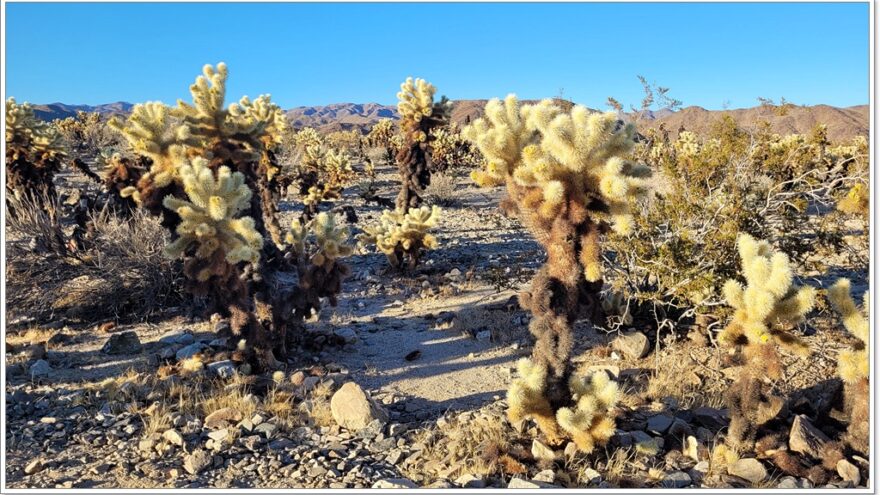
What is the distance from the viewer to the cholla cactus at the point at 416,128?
38.1 ft

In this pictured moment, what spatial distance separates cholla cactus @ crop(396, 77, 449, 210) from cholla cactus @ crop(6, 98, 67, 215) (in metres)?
6.28

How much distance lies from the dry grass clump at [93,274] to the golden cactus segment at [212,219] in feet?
8.83

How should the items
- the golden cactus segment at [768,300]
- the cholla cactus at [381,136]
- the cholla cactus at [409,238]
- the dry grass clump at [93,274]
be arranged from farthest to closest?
the cholla cactus at [381,136], the cholla cactus at [409,238], the dry grass clump at [93,274], the golden cactus segment at [768,300]

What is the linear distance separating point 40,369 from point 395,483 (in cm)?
384

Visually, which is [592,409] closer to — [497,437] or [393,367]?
[497,437]

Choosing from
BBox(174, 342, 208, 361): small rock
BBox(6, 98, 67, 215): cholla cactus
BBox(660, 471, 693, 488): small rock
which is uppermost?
BBox(6, 98, 67, 215): cholla cactus

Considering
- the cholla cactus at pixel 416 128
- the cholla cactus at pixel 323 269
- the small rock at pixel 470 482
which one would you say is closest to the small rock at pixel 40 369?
the cholla cactus at pixel 323 269

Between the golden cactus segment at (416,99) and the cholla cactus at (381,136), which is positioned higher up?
the cholla cactus at (381,136)

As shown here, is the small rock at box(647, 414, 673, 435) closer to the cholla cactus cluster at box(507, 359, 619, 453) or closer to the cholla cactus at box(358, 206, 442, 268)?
the cholla cactus cluster at box(507, 359, 619, 453)

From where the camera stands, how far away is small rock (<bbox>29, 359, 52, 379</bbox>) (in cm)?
511

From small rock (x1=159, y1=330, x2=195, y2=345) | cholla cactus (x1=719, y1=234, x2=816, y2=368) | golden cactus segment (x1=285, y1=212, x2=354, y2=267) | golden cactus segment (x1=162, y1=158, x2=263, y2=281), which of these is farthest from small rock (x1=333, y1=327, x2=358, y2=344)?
cholla cactus (x1=719, y1=234, x2=816, y2=368)

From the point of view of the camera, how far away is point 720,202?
6.38 m

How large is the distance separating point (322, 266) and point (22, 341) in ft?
11.1

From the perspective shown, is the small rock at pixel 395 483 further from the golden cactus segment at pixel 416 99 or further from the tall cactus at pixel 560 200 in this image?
the golden cactus segment at pixel 416 99
